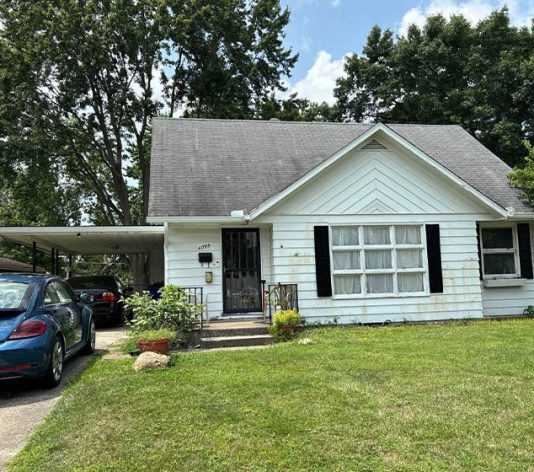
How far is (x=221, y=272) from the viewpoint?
35.9 feet

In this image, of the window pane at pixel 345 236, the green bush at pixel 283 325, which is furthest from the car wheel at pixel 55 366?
the window pane at pixel 345 236

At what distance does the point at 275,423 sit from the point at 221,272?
6.78m

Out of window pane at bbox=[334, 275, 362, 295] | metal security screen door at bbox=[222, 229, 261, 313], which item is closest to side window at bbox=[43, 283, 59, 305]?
metal security screen door at bbox=[222, 229, 261, 313]

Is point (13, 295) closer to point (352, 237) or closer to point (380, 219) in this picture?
point (352, 237)

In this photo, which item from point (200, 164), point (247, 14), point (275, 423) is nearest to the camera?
point (275, 423)

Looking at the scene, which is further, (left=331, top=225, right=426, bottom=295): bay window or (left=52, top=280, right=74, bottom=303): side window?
(left=331, top=225, right=426, bottom=295): bay window

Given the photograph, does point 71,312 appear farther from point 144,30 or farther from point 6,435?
point 144,30

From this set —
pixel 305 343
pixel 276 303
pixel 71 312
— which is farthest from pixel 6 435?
pixel 276 303

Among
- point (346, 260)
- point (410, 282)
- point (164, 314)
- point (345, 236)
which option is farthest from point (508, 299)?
point (164, 314)

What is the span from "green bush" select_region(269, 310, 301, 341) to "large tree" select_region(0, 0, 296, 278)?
49.8 ft

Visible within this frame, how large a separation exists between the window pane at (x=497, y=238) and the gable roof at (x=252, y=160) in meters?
0.71

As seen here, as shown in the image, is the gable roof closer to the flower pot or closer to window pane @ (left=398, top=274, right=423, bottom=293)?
window pane @ (left=398, top=274, right=423, bottom=293)

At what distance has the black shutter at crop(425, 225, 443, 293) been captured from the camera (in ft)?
36.3

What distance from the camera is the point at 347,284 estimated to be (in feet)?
35.7
